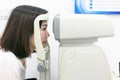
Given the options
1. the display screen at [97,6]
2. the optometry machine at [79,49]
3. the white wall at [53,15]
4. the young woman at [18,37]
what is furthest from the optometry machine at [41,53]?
the display screen at [97,6]

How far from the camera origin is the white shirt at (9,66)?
125 cm

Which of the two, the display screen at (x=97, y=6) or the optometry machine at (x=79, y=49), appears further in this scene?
the display screen at (x=97, y=6)

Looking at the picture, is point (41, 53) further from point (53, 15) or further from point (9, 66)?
point (53, 15)

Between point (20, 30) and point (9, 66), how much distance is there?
0.22 m

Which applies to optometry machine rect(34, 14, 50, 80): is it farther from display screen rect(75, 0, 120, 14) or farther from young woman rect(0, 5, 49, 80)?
display screen rect(75, 0, 120, 14)

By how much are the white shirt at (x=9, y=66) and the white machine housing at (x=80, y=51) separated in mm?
279

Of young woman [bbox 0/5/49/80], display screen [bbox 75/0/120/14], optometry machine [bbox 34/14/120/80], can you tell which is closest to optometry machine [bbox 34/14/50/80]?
optometry machine [bbox 34/14/120/80]

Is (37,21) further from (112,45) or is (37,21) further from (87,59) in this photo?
(112,45)

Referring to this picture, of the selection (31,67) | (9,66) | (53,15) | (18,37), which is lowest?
(31,67)

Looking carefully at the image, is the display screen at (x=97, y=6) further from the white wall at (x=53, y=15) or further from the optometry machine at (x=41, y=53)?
the optometry machine at (x=41, y=53)

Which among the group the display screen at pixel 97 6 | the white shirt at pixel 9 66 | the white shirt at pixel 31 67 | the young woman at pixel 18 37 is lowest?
the white shirt at pixel 31 67

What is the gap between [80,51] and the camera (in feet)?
3.91

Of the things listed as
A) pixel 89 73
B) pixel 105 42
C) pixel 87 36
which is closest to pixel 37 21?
pixel 87 36

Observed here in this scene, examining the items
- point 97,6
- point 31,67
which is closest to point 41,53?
point 31,67
